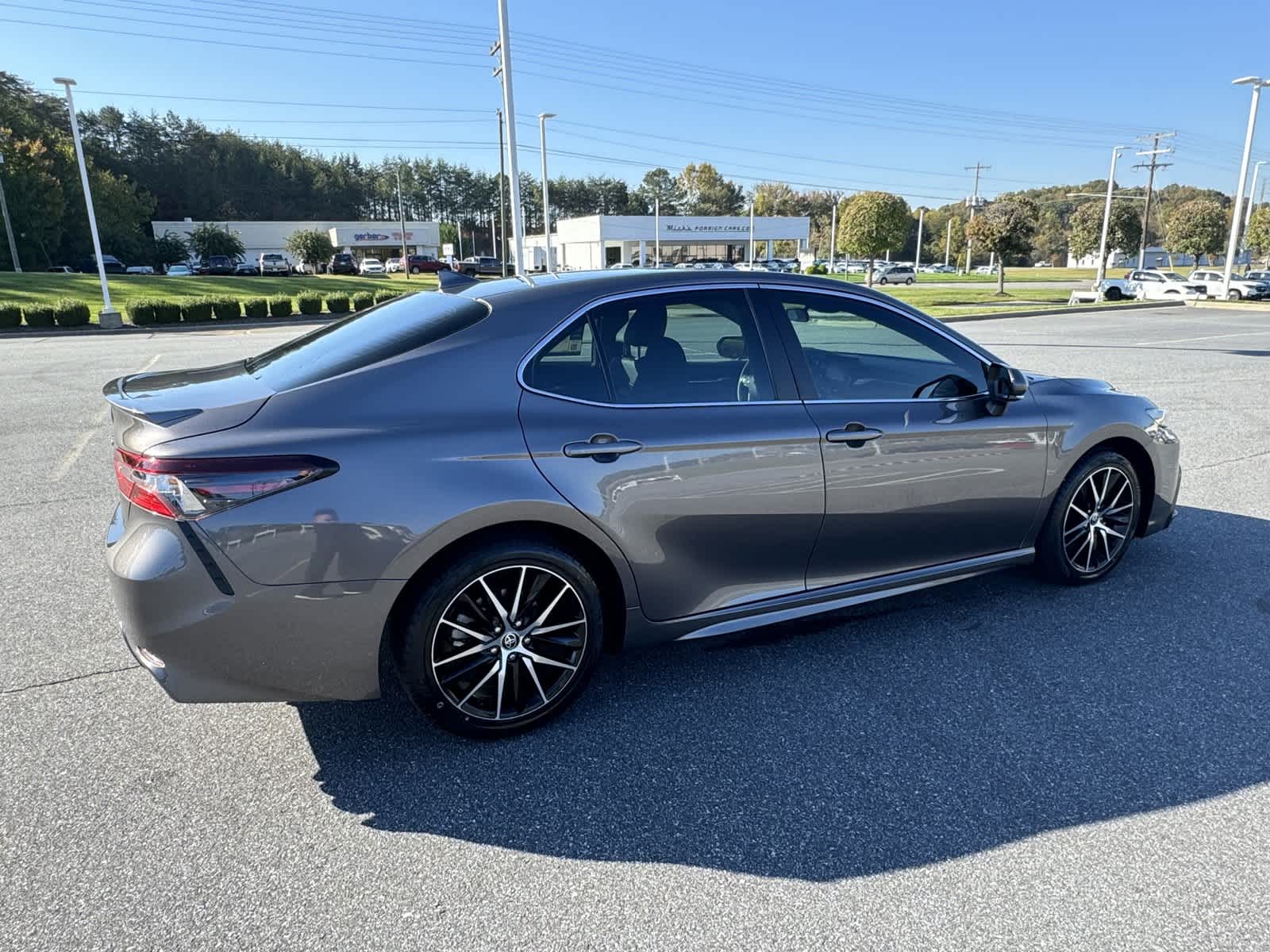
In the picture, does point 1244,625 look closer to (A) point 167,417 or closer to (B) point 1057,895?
(B) point 1057,895

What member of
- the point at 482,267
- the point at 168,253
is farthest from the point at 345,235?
the point at 482,267

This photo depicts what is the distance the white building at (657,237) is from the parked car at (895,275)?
11.3 m

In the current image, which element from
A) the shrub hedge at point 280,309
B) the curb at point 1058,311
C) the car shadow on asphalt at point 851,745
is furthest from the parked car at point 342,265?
the car shadow on asphalt at point 851,745

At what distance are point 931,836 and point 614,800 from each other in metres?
1.00

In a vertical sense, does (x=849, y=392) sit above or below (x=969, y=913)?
above

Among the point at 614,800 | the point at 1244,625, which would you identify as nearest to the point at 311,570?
the point at 614,800

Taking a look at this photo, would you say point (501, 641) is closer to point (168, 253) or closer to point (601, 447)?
point (601, 447)

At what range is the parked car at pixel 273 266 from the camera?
6056 cm

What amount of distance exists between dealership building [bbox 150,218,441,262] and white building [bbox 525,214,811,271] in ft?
49.4

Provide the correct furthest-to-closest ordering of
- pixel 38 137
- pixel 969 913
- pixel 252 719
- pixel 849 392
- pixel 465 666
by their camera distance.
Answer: pixel 38 137 → pixel 849 392 → pixel 252 719 → pixel 465 666 → pixel 969 913

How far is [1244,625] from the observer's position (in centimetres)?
394

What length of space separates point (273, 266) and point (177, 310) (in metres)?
38.6

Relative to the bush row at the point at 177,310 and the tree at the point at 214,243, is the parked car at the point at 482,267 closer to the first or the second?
the bush row at the point at 177,310

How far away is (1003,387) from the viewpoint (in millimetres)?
3711
